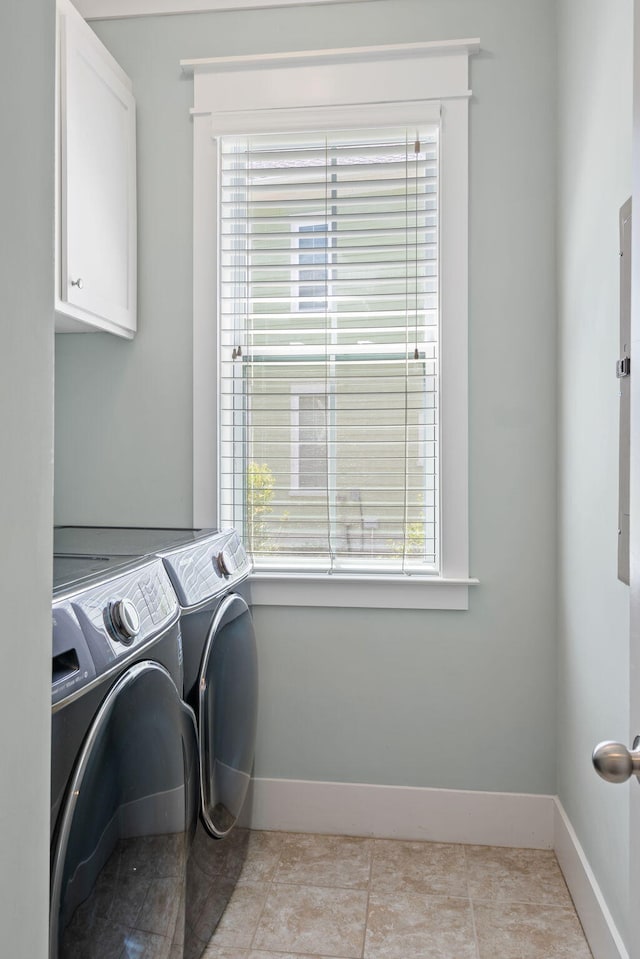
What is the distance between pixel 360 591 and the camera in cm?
226

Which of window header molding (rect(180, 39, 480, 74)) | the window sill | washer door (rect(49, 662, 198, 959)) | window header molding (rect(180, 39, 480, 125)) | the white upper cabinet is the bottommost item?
washer door (rect(49, 662, 198, 959))

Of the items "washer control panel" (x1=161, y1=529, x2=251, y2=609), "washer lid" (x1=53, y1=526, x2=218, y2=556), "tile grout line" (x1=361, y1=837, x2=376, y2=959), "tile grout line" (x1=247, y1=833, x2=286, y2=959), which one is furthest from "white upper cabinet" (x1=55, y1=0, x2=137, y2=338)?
"tile grout line" (x1=361, y1=837, x2=376, y2=959)

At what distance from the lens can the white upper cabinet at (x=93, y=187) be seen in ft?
6.01

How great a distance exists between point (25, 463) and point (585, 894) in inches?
70.9

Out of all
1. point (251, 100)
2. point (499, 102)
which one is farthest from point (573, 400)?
point (251, 100)

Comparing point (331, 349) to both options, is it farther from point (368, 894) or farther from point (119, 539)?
point (368, 894)

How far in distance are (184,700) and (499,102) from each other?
6.27 feet

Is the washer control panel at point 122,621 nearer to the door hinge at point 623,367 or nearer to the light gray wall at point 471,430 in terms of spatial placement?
the door hinge at point 623,367

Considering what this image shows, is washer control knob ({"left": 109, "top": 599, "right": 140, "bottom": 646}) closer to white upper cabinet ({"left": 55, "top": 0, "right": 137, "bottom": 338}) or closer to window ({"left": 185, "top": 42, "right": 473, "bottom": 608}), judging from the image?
white upper cabinet ({"left": 55, "top": 0, "right": 137, "bottom": 338})

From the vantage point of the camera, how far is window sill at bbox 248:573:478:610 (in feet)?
7.29

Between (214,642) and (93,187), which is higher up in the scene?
(93,187)

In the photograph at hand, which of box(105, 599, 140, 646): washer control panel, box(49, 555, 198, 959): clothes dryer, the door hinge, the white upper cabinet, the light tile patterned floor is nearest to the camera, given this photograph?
box(49, 555, 198, 959): clothes dryer

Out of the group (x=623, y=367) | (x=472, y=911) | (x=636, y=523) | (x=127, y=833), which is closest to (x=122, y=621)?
(x=127, y=833)

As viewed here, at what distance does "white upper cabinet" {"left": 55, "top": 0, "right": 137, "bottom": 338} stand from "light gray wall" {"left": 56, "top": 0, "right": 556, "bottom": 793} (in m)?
0.11
